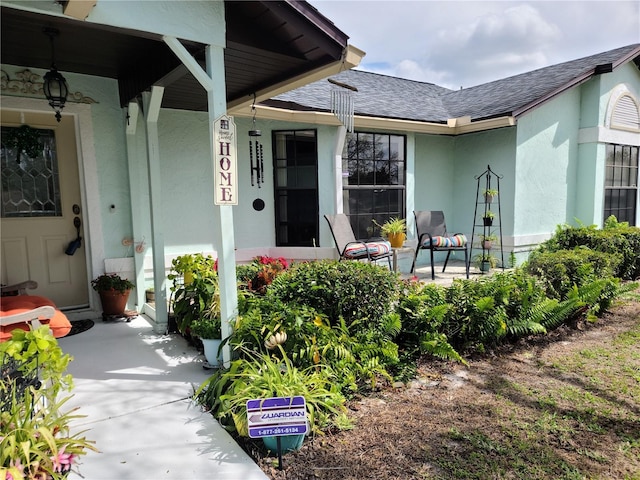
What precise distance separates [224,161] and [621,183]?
939cm

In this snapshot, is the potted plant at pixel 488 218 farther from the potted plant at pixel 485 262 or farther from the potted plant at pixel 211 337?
the potted plant at pixel 211 337

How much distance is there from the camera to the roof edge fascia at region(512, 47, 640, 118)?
6.94 metres

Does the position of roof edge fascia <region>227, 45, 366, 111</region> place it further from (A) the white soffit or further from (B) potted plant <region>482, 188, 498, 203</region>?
(B) potted plant <region>482, 188, 498, 203</region>

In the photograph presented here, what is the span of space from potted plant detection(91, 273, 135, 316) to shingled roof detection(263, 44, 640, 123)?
10.1 ft

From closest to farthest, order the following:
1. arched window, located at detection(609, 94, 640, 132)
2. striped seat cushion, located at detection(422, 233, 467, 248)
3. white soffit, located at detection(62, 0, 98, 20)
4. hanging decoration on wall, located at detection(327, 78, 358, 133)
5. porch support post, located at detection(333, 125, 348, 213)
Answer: white soffit, located at detection(62, 0, 98, 20), hanging decoration on wall, located at detection(327, 78, 358, 133), porch support post, located at detection(333, 125, 348, 213), striped seat cushion, located at detection(422, 233, 467, 248), arched window, located at detection(609, 94, 640, 132)

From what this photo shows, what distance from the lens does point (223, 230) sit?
113 inches

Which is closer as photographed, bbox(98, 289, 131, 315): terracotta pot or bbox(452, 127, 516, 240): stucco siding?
bbox(98, 289, 131, 315): terracotta pot

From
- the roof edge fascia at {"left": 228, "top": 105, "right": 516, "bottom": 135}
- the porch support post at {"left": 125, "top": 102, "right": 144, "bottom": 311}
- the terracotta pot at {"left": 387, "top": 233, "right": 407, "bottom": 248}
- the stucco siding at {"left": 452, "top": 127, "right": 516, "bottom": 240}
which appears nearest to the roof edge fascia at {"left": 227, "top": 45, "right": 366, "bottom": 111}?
the roof edge fascia at {"left": 228, "top": 105, "right": 516, "bottom": 135}

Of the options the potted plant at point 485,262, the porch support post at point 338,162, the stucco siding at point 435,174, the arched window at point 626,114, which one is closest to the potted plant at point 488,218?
the potted plant at point 485,262

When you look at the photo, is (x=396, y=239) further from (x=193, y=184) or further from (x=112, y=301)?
(x=112, y=301)

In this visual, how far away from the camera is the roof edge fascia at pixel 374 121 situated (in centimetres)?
559

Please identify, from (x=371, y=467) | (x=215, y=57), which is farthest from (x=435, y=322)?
(x=215, y=57)

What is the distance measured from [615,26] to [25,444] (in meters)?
11.6

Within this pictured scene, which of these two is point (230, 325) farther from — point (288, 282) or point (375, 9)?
point (375, 9)
